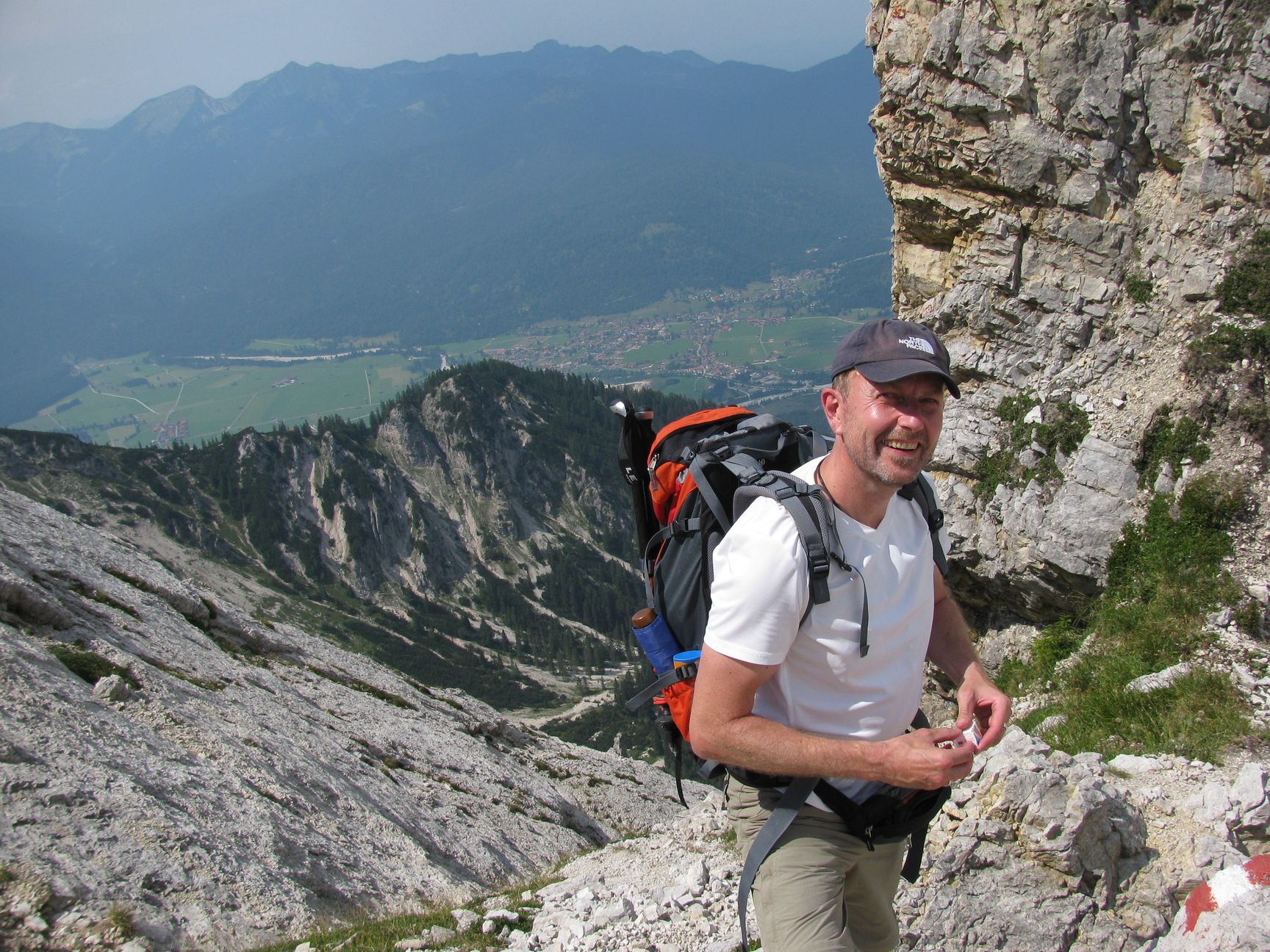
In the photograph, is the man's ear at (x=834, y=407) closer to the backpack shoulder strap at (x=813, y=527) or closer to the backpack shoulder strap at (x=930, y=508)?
the backpack shoulder strap at (x=813, y=527)

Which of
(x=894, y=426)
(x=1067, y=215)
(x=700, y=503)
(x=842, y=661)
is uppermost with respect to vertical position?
(x=1067, y=215)

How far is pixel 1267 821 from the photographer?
780 centimetres

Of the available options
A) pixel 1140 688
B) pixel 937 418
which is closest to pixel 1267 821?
pixel 1140 688

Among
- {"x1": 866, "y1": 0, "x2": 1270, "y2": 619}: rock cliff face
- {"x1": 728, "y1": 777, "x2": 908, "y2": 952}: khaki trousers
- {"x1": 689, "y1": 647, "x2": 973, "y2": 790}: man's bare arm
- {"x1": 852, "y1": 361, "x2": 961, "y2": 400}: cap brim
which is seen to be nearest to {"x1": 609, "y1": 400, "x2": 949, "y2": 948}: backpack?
{"x1": 728, "y1": 777, "x2": 908, "y2": 952}: khaki trousers

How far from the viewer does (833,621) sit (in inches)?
170

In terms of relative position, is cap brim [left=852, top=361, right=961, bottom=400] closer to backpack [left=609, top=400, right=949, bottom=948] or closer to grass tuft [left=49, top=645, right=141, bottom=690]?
backpack [left=609, top=400, right=949, bottom=948]

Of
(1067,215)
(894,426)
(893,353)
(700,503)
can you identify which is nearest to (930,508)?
(894,426)

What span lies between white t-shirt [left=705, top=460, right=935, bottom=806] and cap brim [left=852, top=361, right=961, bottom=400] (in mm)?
734

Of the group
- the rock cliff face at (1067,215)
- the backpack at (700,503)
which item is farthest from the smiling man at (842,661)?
the rock cliff face at (1067,215)

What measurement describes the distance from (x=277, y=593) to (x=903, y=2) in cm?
12346

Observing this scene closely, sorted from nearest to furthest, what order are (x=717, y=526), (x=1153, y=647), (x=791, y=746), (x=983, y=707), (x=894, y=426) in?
(x=791, y=746), (x=894, y=426), (x=983, y=707), (x=717, y=526), (x=1153, y=647)

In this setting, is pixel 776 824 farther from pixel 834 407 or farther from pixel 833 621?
pixel 834 407

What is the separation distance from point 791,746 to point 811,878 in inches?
39.8

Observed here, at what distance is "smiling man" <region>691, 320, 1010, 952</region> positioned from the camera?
13.6 feet
